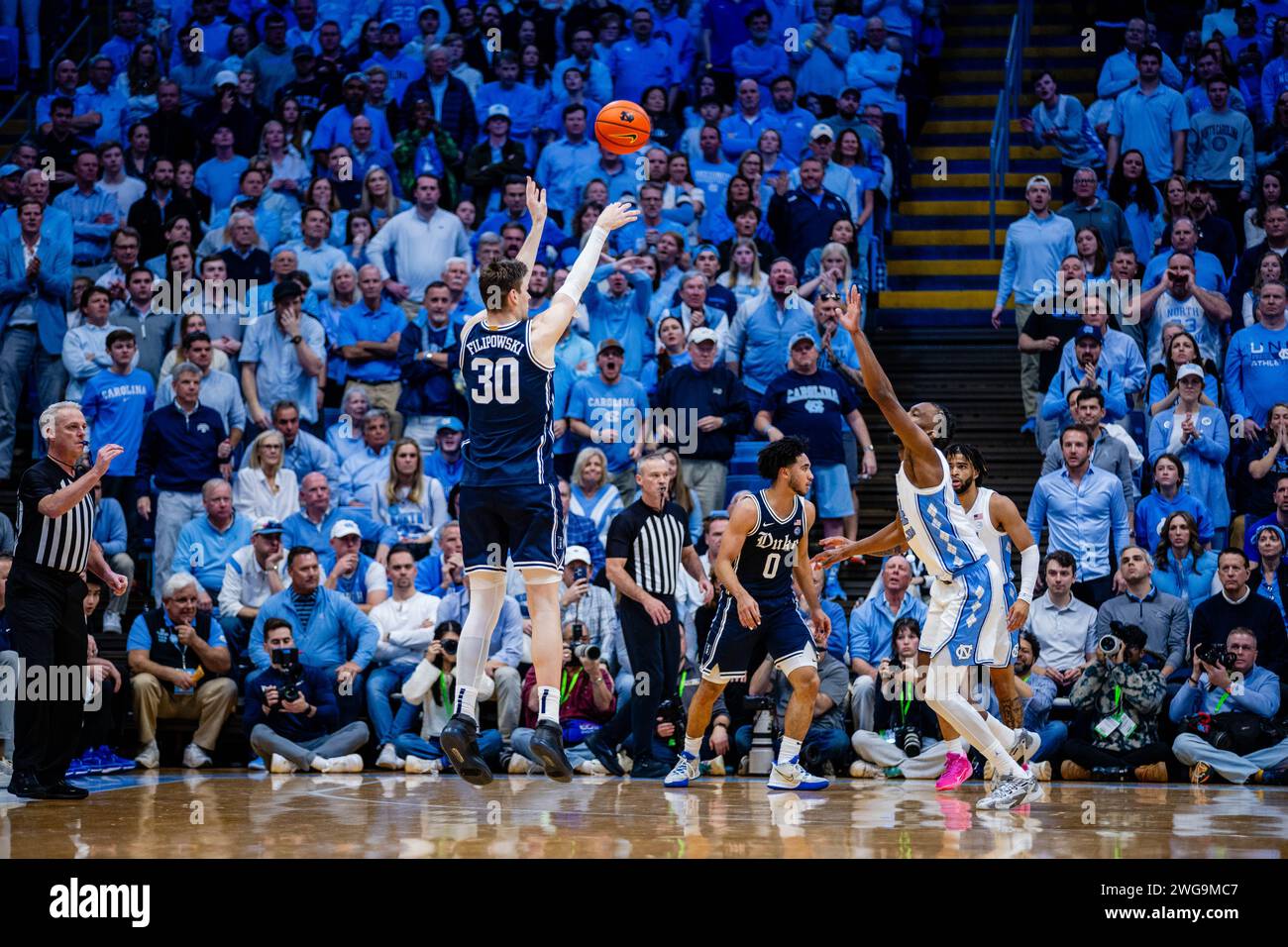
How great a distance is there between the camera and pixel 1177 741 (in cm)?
1092

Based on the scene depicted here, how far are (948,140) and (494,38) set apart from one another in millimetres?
5119

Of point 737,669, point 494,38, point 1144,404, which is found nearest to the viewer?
point 737,669

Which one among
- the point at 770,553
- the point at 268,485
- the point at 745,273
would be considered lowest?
the point at 770,553

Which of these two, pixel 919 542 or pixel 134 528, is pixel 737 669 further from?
pixel 134 528

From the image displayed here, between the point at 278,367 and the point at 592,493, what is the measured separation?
3241 mm

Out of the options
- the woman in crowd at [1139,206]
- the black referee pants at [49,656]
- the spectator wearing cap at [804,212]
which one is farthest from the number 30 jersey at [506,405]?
the woman in crowd at [1139,206]

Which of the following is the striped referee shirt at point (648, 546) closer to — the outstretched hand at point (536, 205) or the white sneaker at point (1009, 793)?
the white sneaker at point (1009, 793)

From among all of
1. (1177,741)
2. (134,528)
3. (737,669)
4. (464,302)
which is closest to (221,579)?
(134,528)

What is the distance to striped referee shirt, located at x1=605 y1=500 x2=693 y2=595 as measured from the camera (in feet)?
35.6

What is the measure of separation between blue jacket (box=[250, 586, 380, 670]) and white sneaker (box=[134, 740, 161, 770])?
37.3 inches

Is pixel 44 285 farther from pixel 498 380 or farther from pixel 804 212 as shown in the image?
pixel 498 380

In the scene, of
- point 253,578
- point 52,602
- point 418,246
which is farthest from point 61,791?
point 418,246

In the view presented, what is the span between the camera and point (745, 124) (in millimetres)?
16297

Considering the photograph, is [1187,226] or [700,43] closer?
[1187,226]
